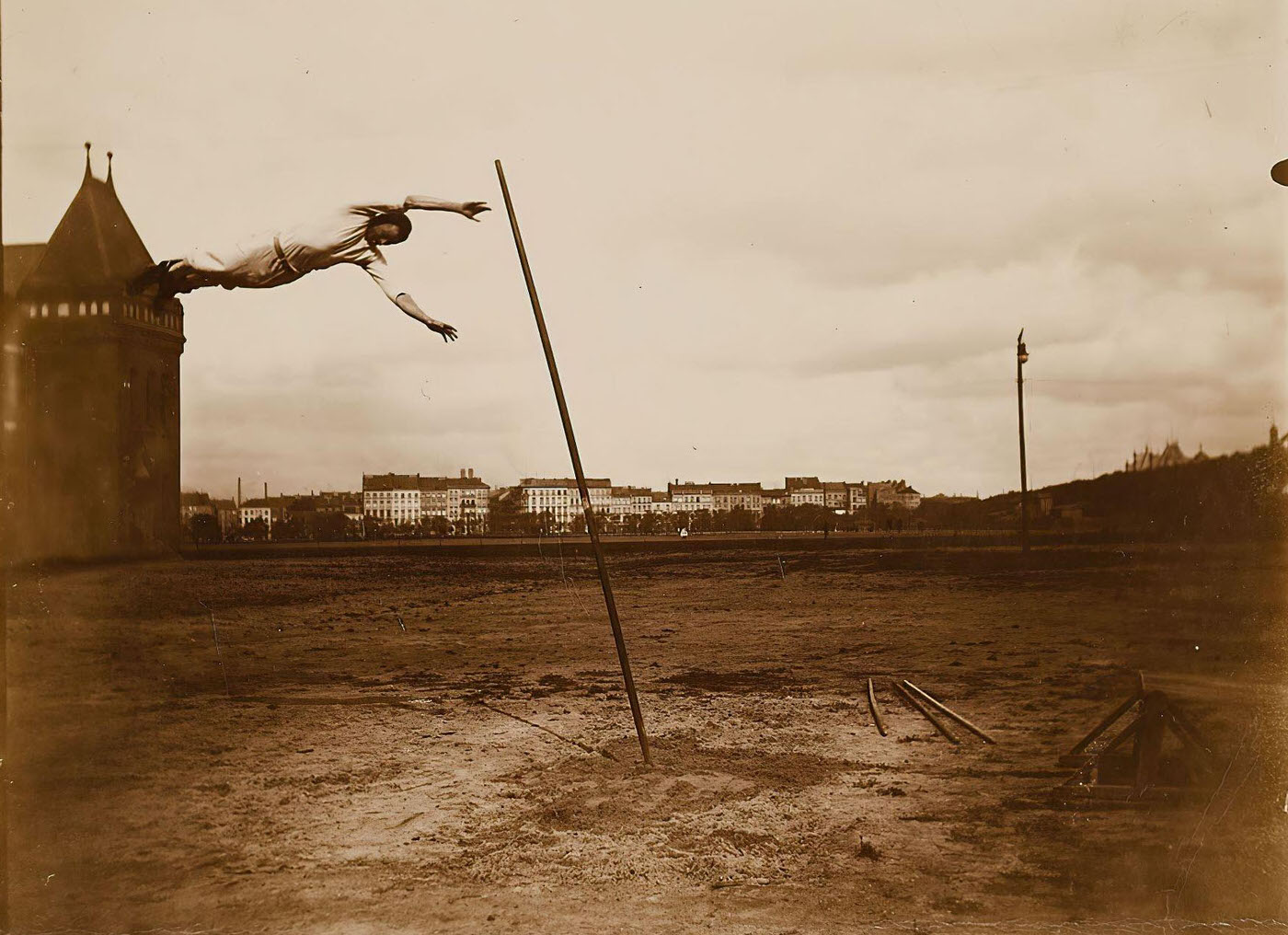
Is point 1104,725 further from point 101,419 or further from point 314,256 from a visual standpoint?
point 101,419

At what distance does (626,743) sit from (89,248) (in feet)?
11.8

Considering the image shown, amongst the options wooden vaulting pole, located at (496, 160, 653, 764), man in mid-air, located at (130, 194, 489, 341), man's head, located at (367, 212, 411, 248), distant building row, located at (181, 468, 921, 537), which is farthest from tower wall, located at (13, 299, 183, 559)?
wooden vaulting pole, located at (496, 160, 653, 764)

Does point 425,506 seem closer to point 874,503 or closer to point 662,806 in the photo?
point 662,806

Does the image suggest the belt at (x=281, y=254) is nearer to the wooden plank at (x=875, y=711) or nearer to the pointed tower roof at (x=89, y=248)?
the pointed tower roof at (x=89, y=248)

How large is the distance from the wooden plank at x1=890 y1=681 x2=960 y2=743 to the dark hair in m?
3.44

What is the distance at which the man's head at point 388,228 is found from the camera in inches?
159

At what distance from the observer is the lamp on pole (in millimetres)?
4172

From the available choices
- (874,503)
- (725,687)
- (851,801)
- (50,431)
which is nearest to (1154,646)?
(874,503)

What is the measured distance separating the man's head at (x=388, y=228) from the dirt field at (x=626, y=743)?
1749mm

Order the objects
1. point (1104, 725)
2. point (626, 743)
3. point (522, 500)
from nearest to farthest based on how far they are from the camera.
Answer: point (1104, 725) < point (626, 743) < point (522, 500)

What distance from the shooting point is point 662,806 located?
363cm

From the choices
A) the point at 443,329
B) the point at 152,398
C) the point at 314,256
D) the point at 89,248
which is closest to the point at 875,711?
the point at 443,329

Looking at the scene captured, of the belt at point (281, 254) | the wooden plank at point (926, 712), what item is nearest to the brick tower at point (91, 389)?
the belt at point (281, 254)

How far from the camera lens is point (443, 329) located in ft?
13.6
